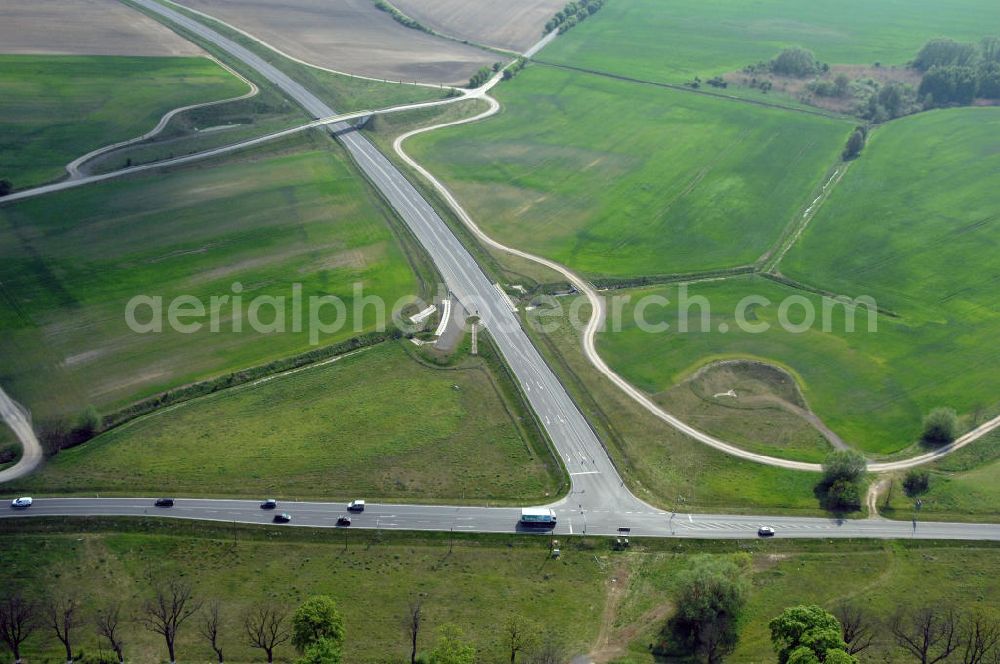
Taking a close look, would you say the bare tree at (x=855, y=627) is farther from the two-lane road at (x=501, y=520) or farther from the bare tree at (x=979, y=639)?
the two-lane road at (x=501, y=520)

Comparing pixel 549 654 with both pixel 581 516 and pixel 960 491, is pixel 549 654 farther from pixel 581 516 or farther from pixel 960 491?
pixel 960 491

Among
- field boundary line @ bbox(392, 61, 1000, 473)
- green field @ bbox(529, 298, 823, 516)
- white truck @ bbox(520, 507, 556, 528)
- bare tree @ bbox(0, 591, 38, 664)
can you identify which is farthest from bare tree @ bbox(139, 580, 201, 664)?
field boundary line @ bbox(392, 61, 1000, 473)

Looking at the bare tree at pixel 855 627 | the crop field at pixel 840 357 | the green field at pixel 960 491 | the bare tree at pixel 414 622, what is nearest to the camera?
the bare tree at pixel 414 622

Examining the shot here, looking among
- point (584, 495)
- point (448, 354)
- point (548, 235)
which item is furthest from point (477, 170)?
point (584, 495)

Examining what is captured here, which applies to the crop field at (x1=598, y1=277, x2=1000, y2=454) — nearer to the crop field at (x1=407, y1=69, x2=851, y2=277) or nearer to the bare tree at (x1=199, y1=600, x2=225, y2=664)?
the crop field at (x1=407, y1=69, x2=851, y2=277)

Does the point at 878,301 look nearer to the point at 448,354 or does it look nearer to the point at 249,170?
the point at 448,354

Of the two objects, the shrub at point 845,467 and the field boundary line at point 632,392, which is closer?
the shrub at point 845,467

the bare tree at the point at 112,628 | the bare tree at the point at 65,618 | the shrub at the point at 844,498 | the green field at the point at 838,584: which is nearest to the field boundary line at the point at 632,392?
the shrub at the point at 844,498
